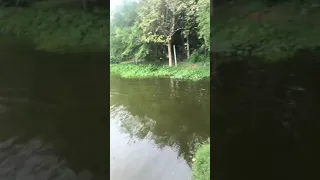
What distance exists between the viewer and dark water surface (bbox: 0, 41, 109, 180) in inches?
64.6

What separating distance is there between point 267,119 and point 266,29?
456mm

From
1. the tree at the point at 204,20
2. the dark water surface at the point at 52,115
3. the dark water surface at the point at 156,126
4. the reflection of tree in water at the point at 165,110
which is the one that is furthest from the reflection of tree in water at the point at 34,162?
the tree at the point at 204,20

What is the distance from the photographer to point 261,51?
1.66 metres

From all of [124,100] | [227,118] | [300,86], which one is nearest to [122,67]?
[124,100]

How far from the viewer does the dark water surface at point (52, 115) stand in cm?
164

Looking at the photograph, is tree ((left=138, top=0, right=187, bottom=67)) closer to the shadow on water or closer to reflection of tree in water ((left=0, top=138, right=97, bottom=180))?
the shadow on water

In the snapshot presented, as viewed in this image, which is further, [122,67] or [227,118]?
[122,67]

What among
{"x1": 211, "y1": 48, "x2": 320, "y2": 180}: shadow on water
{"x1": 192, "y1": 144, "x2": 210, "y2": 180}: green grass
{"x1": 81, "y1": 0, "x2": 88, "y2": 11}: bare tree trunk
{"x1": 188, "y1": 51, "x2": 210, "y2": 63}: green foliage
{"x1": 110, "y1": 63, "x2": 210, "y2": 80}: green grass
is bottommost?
{"x1": 192, "y1": 144, "x2": 210, "y2": 180}: green grass

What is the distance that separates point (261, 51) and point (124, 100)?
0.77 metres

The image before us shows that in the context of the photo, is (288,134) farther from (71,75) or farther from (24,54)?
(24,54)

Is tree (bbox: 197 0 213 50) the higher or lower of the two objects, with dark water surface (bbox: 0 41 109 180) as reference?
higher

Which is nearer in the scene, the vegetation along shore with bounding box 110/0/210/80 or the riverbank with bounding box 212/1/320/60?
the riverbank with bounding box 212/1/320/60

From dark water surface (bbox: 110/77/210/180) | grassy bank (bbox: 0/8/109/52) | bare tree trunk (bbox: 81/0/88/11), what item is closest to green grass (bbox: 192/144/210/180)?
dark water surface (bbox: 110/77/210/180)

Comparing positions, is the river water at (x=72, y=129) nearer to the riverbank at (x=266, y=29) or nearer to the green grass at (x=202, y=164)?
the green grass at (x=202, y=164)
